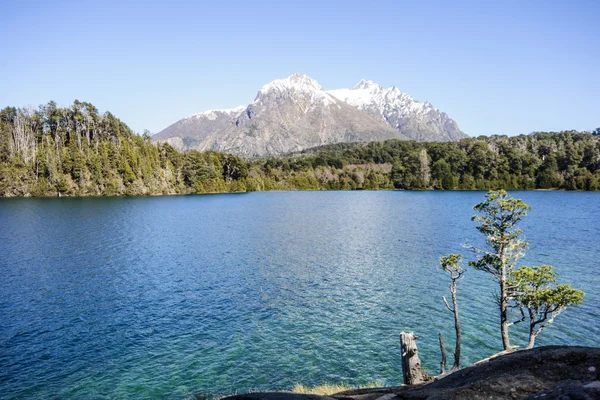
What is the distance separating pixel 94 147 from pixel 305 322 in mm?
193424

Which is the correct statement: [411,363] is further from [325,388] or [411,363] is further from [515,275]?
[515,275]

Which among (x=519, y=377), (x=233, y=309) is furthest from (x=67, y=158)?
(x=519, y=377)

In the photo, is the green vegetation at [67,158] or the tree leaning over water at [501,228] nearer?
the tree leaning over water at [501,228]

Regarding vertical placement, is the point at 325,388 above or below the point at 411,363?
below

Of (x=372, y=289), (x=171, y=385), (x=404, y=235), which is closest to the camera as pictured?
(x=171, y=385)

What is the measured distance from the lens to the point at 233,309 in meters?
34.4

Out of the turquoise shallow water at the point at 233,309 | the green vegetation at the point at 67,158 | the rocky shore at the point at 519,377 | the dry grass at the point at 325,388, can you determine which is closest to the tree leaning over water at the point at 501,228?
the turquoise shallow water at the point at 233,309

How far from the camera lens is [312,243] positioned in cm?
6550

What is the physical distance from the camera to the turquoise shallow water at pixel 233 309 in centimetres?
2353

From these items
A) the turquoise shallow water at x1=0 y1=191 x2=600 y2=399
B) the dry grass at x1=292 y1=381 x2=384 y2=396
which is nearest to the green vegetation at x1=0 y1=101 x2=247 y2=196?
the turquoise shallow water at x1=0 y1=191 x2=600 y2=399

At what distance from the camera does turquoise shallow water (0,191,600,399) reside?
77.2ft

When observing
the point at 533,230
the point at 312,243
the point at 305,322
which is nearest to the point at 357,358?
the point at 305,322

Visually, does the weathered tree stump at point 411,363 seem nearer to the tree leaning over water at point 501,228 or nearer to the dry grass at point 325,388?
the dry grass at point 325,388

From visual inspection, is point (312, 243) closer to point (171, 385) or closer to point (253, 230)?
point (253, 230)
